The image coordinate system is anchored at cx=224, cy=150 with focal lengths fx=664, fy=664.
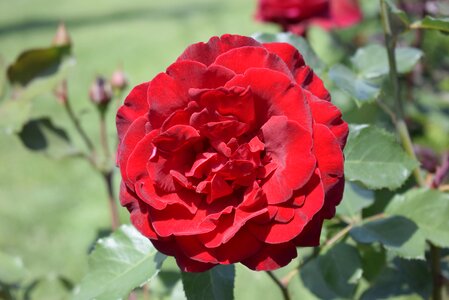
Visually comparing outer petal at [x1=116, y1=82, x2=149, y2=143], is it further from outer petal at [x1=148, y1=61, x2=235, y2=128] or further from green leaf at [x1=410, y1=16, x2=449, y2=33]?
green leaf at [x1=410, y1=16, x2=449, y2=33]

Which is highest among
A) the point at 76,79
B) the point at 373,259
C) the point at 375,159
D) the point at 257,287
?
the point at 375,159

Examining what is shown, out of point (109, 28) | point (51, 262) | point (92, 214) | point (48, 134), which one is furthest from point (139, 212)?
point (109, 28)

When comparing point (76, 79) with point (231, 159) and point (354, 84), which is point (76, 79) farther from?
point (231, 159)

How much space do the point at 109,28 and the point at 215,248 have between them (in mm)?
4840

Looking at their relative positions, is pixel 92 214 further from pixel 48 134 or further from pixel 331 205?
pixel 331 205

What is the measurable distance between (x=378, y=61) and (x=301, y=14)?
42 centimetres

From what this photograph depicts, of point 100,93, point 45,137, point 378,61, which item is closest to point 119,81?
point 100,93

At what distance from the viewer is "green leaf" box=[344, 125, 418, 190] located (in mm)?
549

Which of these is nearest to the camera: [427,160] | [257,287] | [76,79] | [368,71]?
[368,71]

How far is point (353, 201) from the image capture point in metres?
0.69

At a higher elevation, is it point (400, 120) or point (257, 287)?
point (400, 120)

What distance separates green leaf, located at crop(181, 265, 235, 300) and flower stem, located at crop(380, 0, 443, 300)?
22cm

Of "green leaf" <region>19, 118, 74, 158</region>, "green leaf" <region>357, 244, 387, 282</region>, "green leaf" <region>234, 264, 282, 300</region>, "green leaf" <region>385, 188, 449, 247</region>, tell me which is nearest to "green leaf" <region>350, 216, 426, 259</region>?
"green leaf" <region>385, 188, 449, 247</region>

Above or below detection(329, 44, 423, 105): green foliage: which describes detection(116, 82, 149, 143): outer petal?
above
